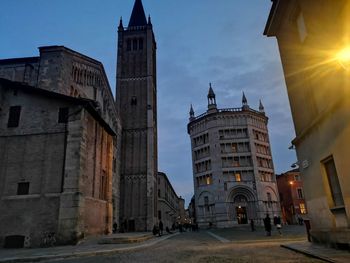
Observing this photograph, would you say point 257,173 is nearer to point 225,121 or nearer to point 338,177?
point 225,121

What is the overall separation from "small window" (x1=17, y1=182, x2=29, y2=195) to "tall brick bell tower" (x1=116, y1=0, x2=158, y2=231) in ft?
76.4

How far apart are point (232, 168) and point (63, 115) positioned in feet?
136

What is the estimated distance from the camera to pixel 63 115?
725 inches

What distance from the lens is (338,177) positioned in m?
9.34

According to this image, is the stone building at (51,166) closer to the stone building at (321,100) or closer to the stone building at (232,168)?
the stone building at (321,100)

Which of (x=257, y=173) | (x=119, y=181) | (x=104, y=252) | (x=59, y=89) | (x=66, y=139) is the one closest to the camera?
(x=104, y=252)

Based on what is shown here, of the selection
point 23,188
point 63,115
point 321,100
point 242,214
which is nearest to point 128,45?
point 63,115

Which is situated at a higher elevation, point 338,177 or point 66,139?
point 66,139

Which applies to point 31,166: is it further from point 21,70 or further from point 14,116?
point 21,70

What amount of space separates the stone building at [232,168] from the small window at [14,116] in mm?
41169

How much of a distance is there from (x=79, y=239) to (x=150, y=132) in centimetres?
2907

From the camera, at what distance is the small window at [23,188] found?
16688mm

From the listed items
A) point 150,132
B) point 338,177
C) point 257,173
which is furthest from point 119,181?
point 338,177

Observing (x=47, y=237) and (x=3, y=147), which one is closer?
(x=47, y=237)
